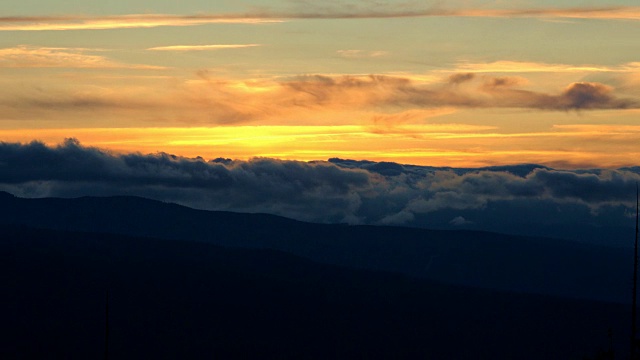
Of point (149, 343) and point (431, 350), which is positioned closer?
point (149, 343)

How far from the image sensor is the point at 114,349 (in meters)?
178

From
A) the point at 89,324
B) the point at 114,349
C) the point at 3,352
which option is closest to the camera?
the point at 3,352

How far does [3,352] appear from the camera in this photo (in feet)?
542

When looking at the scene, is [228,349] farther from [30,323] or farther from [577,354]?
[577,354]

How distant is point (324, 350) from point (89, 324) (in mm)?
39078

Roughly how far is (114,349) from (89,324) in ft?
52.4

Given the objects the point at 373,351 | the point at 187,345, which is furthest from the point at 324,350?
the point at 187,345

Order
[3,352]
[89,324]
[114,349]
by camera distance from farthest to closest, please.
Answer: [89,324] → [114,349] → [3,352]

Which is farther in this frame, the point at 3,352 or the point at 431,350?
the point at 431,350

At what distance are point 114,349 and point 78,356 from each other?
8.56 m

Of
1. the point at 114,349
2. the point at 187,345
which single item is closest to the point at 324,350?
the point at 187,345

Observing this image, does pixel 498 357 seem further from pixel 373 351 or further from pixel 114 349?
pixel 114 349

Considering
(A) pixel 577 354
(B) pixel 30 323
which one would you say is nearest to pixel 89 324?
(B) pixel 30 323

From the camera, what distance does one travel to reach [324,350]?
196 m
